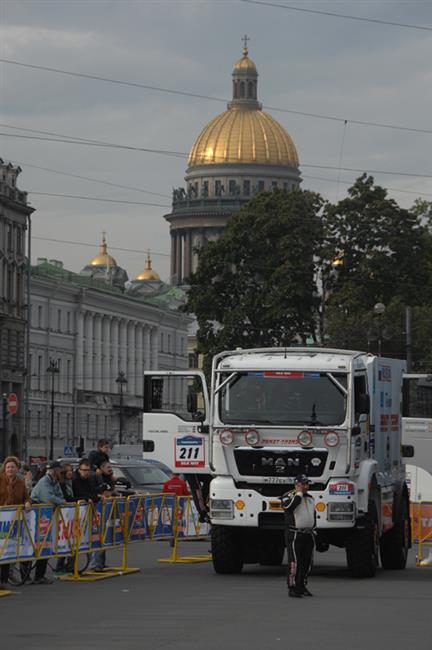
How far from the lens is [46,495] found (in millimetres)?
25844

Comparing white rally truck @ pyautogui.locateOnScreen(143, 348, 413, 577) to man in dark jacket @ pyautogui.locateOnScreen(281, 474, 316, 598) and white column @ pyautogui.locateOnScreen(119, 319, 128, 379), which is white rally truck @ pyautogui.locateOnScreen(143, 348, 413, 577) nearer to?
man in dark jacket @ pyautogui.locateOnScreen(281, 474, 316, 598)

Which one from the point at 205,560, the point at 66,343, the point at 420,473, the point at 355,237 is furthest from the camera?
the point at 66,343

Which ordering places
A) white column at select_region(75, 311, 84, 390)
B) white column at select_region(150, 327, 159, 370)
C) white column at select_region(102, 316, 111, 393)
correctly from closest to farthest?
white column at select_region(75, 311, 84, 390)
white column at select_region(102, 316, 111, 393)
white column at select_region(150, 327, 159, 370)

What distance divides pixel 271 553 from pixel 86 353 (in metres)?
122

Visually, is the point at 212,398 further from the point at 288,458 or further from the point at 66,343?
the point at 66,343

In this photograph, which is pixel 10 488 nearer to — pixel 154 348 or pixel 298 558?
pixel 298 558

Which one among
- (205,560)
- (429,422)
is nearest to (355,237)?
(429,422)

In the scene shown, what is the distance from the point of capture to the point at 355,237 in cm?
8119

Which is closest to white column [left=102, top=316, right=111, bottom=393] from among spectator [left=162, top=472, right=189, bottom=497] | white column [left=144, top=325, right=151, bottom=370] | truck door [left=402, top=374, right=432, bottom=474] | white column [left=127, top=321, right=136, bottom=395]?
white column [left=127, top=321, right=136, bottom=395]

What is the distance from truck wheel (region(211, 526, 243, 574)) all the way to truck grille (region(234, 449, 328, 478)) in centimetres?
96

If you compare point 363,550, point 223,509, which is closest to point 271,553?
point 363,550

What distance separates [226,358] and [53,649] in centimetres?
1050

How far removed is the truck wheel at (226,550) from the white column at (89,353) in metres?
123

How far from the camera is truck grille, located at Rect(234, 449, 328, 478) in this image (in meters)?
25.7
